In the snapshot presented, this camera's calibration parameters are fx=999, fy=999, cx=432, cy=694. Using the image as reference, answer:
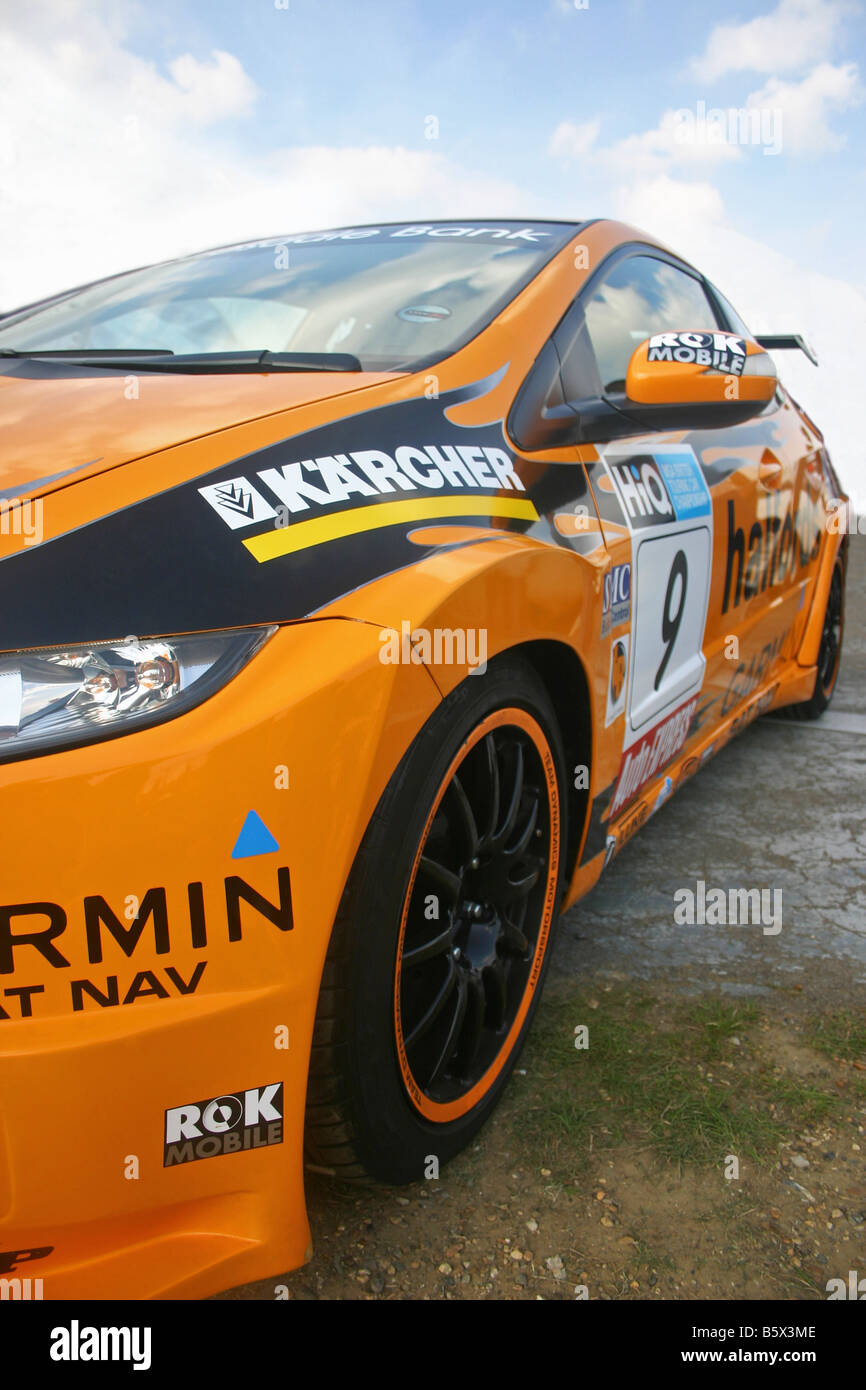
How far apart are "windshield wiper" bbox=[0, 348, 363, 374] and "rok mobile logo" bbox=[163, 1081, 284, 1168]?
107 cm

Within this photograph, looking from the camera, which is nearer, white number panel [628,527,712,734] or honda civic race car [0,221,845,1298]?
honda civic race car [0,221,845,1298]

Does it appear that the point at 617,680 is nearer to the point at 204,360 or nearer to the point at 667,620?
the point at 667,620

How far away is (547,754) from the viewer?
1.66 meters

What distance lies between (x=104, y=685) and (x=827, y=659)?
3339 millimetres

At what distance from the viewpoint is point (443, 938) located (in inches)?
56.3

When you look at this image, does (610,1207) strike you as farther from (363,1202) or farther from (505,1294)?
(363,1202)

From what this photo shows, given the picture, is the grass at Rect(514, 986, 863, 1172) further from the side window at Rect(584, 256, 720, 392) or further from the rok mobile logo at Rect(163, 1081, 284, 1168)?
the side window at Rect(584, 256, 720, 392)

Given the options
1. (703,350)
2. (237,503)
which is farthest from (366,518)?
(703,350)

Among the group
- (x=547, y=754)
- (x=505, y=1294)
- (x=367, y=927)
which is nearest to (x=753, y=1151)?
(x=505, y=1294)

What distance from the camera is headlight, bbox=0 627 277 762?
3.23 feet

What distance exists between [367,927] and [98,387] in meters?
0.87

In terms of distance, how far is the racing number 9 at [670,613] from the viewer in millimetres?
2059

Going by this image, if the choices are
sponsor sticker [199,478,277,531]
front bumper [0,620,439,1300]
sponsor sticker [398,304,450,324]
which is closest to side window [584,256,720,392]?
sponsor sticker [398,304,450,324]

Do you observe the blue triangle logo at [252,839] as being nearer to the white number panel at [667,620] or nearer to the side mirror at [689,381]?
the white number panel at [667,620]
